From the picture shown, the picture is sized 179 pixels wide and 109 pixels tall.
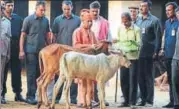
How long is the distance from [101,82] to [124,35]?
1553mm

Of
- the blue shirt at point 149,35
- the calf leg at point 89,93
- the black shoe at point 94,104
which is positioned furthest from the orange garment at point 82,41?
the blue shirt at point 149,35

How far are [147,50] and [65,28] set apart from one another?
1764 millimetres

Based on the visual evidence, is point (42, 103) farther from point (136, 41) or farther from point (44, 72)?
point (136, 41)

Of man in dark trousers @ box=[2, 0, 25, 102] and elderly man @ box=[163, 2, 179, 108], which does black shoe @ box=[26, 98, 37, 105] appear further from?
elderly man @ box=[163, 2, 179, 108]

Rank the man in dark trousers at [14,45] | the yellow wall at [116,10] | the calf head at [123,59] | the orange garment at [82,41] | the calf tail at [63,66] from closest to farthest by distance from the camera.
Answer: the calf tail at [63,66]
the calf head at [123,59]
the orange garment at [82,41]
the man in dark trousers at [14,45]
the yellow wall at [116,10]

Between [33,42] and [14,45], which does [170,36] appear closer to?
[33,42]

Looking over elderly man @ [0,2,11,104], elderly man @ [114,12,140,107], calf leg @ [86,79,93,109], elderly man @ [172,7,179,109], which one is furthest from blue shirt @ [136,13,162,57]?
elderly man @ [0,2,11,104]

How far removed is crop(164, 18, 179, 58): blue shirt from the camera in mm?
11094

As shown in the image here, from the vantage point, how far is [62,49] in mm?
10430

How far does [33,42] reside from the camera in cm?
1122

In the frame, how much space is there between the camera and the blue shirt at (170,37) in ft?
36.4

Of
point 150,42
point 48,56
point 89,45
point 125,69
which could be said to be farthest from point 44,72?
point 150,42

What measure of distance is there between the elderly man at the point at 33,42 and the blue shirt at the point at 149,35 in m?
2.03

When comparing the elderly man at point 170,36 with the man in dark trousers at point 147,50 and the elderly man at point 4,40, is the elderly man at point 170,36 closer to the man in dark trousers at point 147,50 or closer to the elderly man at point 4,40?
the man in dark trousers at point 147,50
